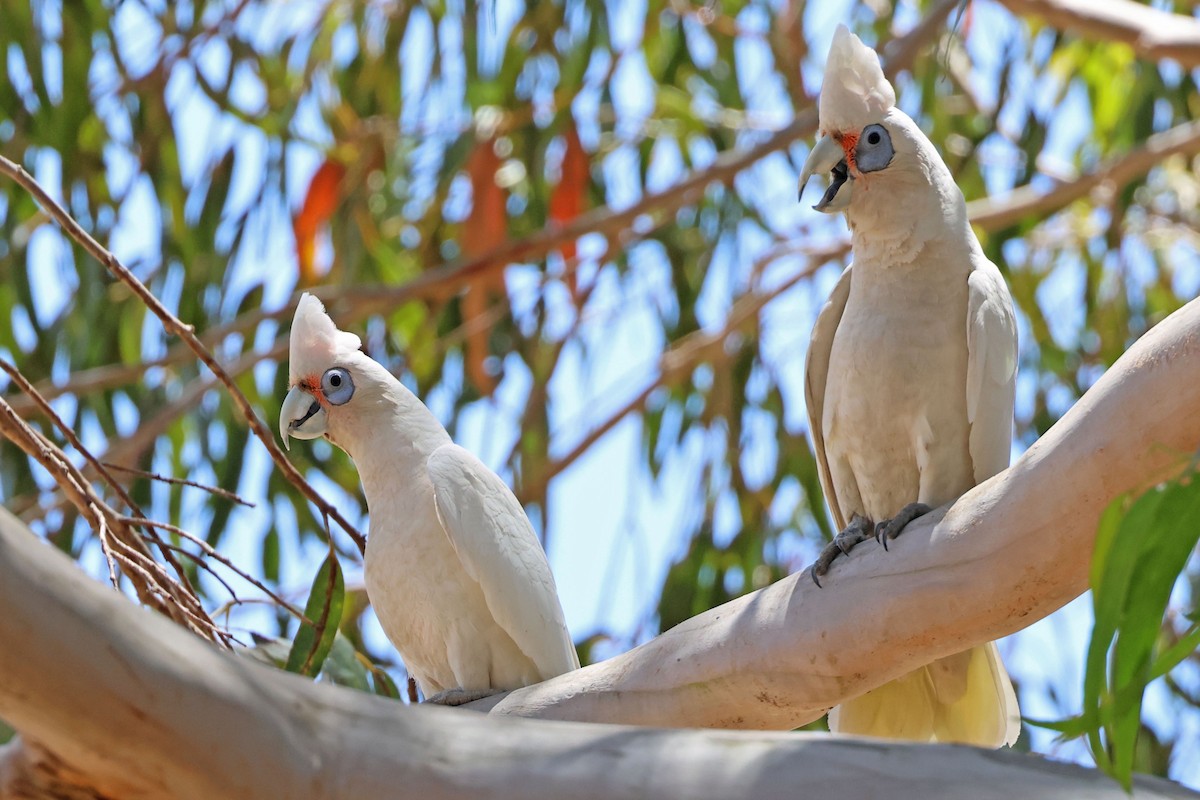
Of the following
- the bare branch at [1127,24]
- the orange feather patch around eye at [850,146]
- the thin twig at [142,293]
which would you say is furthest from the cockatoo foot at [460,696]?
the bare branch at [1127,24]

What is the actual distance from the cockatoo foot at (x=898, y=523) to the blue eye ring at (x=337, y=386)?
2.78ft

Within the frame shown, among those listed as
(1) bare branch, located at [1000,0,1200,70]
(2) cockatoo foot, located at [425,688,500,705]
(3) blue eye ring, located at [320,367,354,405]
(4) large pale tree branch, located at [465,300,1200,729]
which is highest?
(1) bare branch, located at [1000,0,1200,70]

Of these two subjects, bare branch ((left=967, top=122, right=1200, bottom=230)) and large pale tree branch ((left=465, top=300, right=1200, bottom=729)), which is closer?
large pale tree branch ((left=465, top=300, right=1200, bottom=729))

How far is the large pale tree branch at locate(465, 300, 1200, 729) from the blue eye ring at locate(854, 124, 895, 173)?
564 millimetres

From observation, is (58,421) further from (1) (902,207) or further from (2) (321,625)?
(1) (902,207)

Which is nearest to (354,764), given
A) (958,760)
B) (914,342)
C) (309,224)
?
(958,760)

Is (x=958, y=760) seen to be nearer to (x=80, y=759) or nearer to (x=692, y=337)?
(x=80, y=759)

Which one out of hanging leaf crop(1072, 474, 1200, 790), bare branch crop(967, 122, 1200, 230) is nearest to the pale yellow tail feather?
hanging leaf crop(1072, 474, 1200, 790)

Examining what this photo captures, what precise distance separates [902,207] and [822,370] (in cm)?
30

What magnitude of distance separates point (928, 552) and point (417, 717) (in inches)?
25.8

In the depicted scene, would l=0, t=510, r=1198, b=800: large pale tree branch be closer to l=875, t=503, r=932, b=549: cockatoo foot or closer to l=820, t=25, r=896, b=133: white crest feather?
l=875, t=503, r=932, b=549: cockatoo foot

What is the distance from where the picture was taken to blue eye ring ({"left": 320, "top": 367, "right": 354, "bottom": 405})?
209 cm

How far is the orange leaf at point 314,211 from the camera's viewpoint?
12.9ft

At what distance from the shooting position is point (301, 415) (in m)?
Answer: 2.11
